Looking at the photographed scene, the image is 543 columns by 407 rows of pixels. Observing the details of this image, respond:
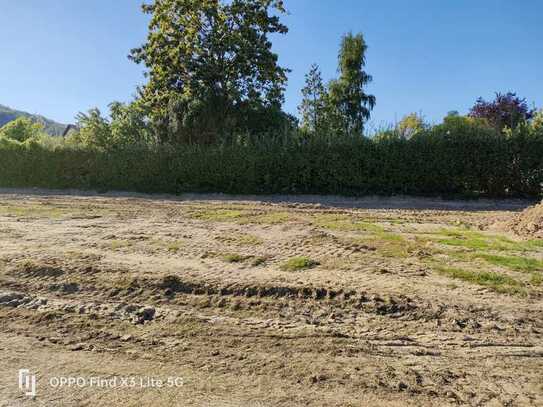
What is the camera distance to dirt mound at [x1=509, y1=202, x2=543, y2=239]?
20.2 ft

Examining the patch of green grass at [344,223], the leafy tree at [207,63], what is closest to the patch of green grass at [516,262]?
the patch of green grass at [344,223]

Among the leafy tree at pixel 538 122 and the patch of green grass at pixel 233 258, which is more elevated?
the leafy tree at pixel 538 122

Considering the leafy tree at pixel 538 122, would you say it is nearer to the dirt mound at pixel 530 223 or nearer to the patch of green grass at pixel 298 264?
the dirt mound at pixel 530 223

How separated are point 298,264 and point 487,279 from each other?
2085mm

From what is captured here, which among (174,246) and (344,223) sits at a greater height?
(344,223)

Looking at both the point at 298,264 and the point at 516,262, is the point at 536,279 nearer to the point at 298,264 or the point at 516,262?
the point at 516,262

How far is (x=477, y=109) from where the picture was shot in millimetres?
25234

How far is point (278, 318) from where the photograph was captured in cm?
357

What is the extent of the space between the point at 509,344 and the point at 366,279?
1554 millimetres

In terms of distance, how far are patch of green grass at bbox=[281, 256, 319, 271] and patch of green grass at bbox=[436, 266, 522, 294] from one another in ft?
4.86

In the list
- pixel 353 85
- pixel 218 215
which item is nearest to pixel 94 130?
pixel 353 85

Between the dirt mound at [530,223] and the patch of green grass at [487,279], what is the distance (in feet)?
7.95

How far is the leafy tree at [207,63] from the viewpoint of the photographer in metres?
19.0

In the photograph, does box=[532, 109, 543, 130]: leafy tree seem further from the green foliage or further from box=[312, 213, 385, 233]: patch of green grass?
box=[312, 213, 385, 233]: patch of green grass
